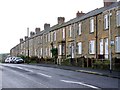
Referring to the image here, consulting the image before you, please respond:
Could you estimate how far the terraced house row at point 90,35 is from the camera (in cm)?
3781

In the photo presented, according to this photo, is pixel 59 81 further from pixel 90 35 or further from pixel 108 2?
pixel 108 2

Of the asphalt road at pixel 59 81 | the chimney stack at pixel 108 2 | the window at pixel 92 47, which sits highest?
the chimney stack at pixel 108 2

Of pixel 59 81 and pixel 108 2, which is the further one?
pixel 108 2

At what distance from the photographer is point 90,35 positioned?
44938 millimetres

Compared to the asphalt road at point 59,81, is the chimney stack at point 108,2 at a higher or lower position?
higher

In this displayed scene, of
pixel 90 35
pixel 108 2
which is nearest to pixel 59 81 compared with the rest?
pixel 90 35

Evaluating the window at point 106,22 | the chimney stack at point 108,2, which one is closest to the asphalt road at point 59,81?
the window at point 106,22

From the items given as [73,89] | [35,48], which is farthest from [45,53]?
[73,89]

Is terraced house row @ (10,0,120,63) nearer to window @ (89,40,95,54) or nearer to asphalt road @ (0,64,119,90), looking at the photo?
window @ (89,40,95,54)

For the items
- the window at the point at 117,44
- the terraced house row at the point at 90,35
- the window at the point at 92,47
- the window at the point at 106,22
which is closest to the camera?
the window at the point at 117,44

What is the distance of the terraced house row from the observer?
37812 mm

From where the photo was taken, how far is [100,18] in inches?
1642

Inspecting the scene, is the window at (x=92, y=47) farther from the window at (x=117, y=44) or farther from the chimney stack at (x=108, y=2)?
the window at (x=117, y=44)

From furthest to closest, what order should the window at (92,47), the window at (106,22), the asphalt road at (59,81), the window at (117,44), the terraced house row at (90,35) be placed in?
the window at (92,47) < the window at (106,22) < the terraced house row at (90,35) < the window at (117,44) < the asphalt road at (59,81)
